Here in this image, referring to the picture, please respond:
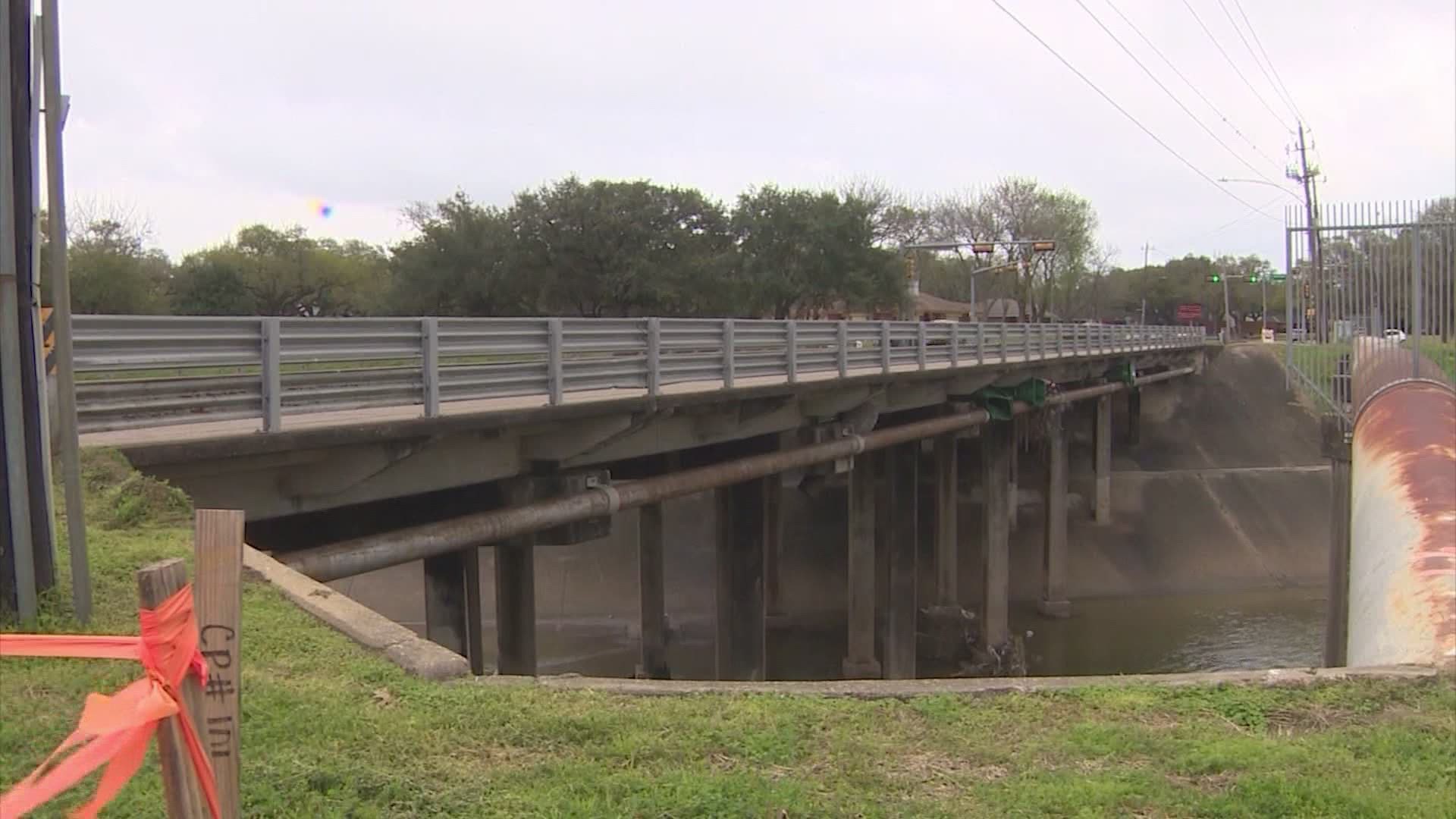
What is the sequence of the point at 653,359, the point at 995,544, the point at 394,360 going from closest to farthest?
the point at 394,360 < the point at 653,359 < the point at 995,544

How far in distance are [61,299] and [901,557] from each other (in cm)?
2149

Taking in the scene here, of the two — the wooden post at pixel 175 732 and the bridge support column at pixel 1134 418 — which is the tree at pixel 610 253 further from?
the wooden post at pixel 175 732

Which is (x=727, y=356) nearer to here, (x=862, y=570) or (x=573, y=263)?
(x=862, y=570)

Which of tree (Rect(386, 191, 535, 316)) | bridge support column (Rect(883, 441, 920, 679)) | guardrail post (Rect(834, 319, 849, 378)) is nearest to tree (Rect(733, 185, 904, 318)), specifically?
tree (Rect(386, 191, 535, 316))

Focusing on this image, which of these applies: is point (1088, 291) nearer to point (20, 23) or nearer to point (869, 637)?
point (869, 637)

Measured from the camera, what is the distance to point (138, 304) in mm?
35594

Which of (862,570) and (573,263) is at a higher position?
(573,263)

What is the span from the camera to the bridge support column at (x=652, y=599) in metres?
19.2

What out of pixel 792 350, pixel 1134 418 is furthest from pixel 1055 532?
pixel 792 350

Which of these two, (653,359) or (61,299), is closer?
(61,299)

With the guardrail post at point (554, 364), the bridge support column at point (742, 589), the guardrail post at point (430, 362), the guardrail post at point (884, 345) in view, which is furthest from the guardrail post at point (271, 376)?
the bridge support column at point (742, 589)

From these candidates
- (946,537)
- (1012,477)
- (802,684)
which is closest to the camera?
(802,684)

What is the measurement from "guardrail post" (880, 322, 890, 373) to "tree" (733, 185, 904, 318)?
1224 inches

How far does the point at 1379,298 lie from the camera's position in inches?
482
